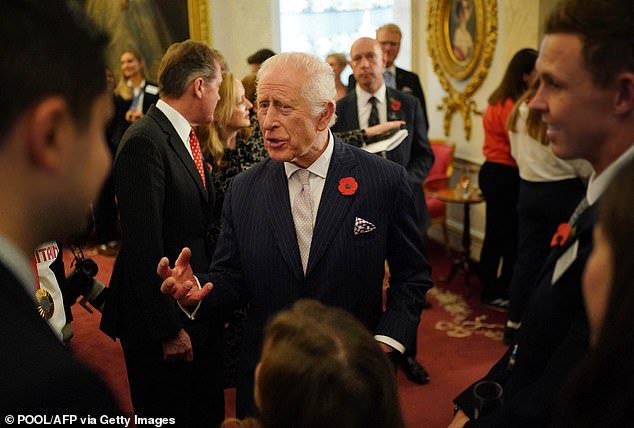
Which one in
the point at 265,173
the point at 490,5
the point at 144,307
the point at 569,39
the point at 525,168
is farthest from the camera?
the point at 490,5

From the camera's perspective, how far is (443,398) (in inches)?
166

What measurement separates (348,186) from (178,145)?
2.96ft

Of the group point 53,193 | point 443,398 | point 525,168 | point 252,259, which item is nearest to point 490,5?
point 525,168

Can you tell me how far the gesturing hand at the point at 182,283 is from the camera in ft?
6.88

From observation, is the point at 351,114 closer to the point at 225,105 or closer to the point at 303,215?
the point at 225,105

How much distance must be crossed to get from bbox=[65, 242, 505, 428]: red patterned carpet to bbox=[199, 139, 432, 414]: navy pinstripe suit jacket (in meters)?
1.73

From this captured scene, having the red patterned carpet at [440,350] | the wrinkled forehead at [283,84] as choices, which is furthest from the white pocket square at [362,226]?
the red patterned carpet at [440,350]

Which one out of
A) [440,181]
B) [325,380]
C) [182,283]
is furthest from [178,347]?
[440,181]

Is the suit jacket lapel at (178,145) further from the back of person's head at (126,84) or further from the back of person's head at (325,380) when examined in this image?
the back of person's head at (126,84)

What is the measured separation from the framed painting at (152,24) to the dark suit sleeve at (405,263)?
691 cm

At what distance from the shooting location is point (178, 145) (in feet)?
9.52

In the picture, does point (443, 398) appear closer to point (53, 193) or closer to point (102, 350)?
point (102, 350)

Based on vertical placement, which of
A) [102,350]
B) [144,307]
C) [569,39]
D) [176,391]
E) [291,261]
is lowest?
[102,350]

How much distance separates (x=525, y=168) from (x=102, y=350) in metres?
3.33
